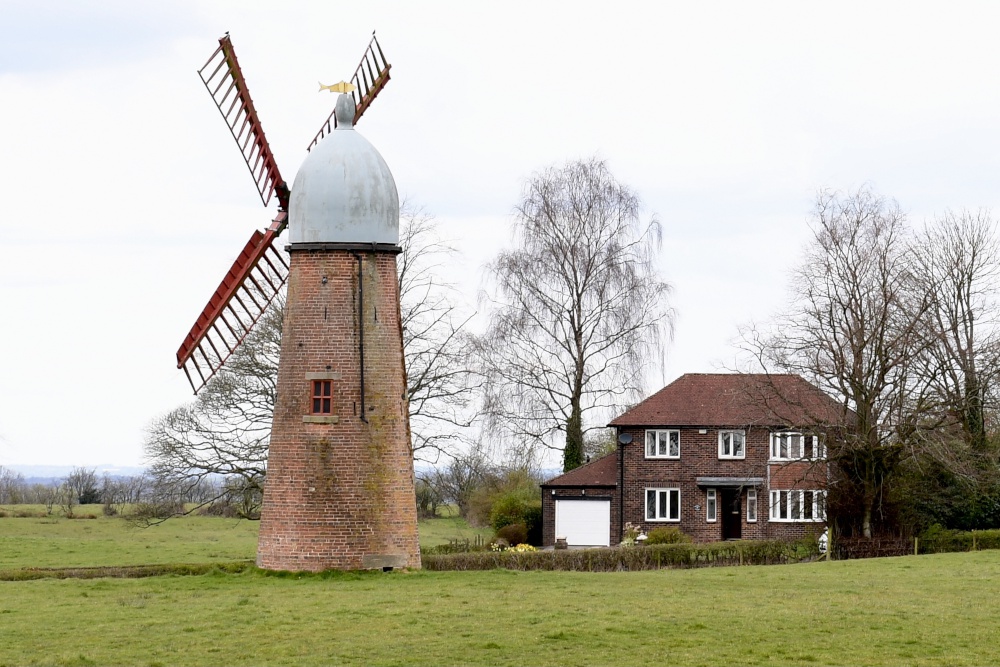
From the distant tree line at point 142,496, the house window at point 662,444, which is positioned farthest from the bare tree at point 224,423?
the house window at point 662,444

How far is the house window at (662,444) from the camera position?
50.5 metres

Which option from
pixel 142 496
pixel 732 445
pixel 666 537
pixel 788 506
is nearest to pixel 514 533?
pixel 666 537

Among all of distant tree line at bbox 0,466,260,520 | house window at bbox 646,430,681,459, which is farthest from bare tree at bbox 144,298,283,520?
house window at bbox 646,430,681,459

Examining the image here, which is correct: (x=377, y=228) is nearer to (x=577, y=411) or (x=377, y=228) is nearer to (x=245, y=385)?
(x=245, y=385)

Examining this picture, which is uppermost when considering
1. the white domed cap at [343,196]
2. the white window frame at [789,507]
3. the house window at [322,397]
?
the white domed cap at [343,196]

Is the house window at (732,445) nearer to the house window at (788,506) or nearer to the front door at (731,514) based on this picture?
the front door at (731,514)

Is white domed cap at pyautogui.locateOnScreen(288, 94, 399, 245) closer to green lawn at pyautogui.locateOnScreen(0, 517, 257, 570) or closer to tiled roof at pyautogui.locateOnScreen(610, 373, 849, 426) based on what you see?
green lawn at pyautogui.locateOnScreen(0, 517, 257, 570)

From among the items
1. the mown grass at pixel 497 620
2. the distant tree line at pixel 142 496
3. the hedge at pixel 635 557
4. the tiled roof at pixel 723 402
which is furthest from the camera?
the tiled roof at pixel 723 402

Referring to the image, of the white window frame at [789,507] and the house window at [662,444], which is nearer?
the white window frame at [789,507]

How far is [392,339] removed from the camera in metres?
28.5

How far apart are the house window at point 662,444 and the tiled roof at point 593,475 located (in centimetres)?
139

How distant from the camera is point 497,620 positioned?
899 inches

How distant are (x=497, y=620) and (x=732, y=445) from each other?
28829mm

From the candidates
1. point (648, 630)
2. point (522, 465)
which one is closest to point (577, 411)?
point (522, 465)
